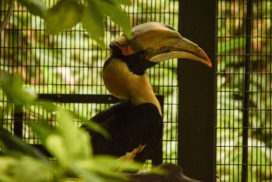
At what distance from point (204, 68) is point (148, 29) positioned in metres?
0.19

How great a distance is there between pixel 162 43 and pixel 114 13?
0.82 metres

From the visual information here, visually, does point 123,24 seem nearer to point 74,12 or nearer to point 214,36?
point 74,12

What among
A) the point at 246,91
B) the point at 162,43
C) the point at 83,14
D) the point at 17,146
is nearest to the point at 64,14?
the point at 83,14

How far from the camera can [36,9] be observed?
16.0 inches

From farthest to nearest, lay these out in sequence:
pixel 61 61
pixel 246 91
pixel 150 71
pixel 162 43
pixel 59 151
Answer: pixel 150 71, pixel 61 61, pixel 246 91, pixel 162 43, pixel 59 151

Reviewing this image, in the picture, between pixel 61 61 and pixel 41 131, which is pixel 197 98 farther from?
pixel 41 131

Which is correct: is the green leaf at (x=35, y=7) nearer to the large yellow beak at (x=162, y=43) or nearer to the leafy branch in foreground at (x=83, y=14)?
the leafy branch in foreground at (x=83, y=14)

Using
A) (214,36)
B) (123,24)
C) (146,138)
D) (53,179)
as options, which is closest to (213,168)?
(146,138)

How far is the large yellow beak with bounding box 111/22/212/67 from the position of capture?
3.97 feet

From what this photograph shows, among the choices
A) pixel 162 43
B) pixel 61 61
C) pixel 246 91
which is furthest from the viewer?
pixel 61 61

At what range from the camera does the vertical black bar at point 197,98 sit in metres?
1.27

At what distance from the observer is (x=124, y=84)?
128cm

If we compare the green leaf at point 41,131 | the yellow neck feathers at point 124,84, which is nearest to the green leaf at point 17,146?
the green leaf at point 41,131

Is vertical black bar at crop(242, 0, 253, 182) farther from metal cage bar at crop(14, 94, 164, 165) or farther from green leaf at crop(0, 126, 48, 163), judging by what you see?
green leaf at crop(0, 126, 48, 163)
